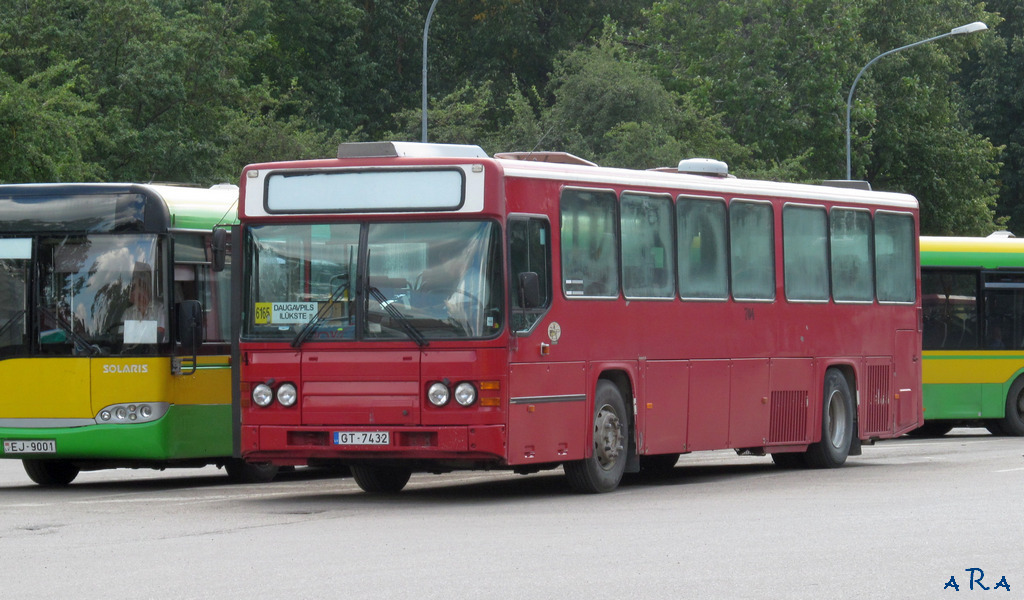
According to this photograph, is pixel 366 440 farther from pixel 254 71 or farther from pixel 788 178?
pixel 254 71

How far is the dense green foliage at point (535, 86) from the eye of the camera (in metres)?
39.5

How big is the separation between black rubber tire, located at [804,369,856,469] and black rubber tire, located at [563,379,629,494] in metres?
4.18

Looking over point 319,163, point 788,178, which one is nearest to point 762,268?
point 319,163

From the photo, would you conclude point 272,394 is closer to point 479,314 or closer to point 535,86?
point 479,314

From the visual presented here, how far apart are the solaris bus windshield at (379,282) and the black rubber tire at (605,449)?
1820 mm

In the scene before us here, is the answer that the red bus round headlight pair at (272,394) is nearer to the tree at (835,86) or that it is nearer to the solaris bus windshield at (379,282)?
the solaris bus windshield at (379,282)

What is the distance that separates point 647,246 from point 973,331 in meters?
12.0

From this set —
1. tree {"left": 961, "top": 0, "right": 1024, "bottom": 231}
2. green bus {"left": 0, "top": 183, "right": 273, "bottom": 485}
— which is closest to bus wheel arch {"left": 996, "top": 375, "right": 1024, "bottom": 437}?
green bus {"left": 0, "top": 183, "right": 273, "bottom": 485}

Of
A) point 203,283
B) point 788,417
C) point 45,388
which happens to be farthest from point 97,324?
point 788,417

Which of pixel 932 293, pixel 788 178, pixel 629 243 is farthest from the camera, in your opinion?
pixel 788 178

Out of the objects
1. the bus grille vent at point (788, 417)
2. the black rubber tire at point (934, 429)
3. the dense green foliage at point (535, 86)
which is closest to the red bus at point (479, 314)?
the bus grille vent at point (788, 417)

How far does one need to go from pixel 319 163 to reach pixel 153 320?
110 inches

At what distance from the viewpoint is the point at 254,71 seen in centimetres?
5816

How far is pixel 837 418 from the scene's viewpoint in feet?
63.5
